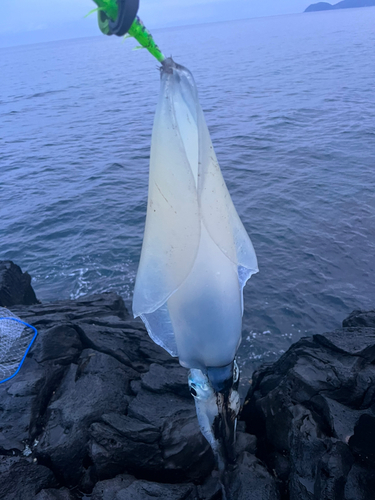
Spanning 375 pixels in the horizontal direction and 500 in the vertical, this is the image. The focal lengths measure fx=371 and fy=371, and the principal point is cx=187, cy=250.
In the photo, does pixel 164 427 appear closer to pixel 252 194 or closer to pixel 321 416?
pixel 321 416

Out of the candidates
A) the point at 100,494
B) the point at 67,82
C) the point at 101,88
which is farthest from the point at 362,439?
the point at 67,82

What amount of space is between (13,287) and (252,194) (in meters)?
9.16

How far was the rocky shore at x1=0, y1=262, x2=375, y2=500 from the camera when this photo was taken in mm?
4082

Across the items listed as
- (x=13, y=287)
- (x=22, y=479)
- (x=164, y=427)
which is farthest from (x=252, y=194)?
(x=22, y=479)

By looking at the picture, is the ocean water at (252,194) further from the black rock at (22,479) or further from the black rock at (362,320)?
the black rock at (22,479)

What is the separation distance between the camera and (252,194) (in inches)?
557

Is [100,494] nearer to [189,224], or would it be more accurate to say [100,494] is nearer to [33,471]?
[33,471]

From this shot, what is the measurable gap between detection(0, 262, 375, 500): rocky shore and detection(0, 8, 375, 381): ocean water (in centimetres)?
253

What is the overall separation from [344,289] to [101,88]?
132 ft

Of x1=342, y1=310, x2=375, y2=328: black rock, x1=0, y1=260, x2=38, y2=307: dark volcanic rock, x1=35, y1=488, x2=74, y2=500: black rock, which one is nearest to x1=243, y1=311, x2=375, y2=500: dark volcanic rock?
x1=342, y1=310, x2=375, y2=328: black rock

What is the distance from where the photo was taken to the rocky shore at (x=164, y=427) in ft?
13.4

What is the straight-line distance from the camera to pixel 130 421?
4812mm

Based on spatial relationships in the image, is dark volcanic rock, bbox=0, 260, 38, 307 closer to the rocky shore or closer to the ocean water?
the ocean water

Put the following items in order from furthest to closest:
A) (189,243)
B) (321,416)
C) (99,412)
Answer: (99,412), (321,416), (189,243)
